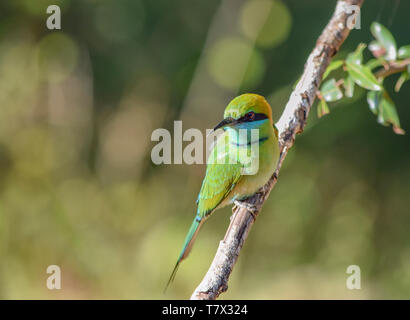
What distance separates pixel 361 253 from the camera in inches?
111

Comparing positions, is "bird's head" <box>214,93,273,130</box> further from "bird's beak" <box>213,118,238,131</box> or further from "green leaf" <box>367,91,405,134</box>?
"green leaf" <box>367,91,405,134</box>

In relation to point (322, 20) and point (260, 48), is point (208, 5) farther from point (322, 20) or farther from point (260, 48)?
point (322, 20)

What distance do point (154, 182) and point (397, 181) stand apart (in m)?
1.43

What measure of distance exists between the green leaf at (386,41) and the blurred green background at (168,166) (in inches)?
49.3

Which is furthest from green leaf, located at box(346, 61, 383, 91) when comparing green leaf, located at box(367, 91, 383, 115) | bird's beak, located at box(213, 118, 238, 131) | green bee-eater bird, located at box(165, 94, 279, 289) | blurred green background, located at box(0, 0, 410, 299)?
blurred green background, located at box(0, 0, 410, 299)

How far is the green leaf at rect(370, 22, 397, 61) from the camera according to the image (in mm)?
1530

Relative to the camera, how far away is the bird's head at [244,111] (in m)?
1.43

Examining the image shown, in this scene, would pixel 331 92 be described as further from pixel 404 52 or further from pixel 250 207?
pixel 250 207

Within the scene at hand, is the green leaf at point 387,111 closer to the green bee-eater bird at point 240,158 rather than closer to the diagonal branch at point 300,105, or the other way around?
the diagonal branch at point 300,105

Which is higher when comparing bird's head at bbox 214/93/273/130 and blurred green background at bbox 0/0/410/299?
blurred green background at bbox 0/0/410/299

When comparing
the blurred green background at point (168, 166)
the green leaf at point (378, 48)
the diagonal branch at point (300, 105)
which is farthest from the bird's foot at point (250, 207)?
the blurred green background at point (168, 166)

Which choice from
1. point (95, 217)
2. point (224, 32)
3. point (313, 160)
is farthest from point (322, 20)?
point (95, 217)

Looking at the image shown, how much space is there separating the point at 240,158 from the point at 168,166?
1543mm

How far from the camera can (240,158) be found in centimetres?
153
